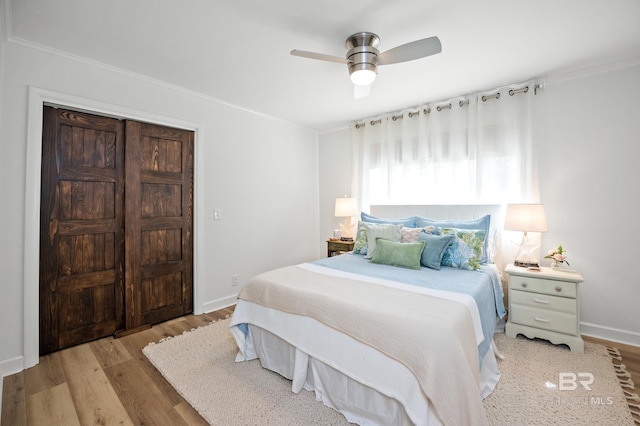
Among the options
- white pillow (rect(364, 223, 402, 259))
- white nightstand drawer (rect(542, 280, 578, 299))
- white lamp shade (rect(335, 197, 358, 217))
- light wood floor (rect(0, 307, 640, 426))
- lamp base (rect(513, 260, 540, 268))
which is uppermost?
white lamp shade (rect(335, 197, 358, 217))

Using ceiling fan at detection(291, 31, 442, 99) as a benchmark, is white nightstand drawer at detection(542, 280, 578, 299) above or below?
below

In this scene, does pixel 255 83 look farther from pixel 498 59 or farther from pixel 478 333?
pixel 478 333

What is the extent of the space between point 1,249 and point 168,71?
6.58 feet

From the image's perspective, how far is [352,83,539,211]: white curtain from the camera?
2965 millimetres

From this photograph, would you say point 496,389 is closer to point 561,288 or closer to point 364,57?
point 561,288

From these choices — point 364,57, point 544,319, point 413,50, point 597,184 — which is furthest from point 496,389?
point 364,57

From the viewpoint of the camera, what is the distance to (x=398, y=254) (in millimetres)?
2639

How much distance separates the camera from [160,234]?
9.89 ft

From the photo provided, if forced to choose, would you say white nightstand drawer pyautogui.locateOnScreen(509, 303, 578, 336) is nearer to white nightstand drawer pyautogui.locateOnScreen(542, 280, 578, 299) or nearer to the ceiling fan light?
white nightstand drawer pyautogui.locateOnScreen(542, 280, 578, 299)

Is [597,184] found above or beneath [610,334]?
above

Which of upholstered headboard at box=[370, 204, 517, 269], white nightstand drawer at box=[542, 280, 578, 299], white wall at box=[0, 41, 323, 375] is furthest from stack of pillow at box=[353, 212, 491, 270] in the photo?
white wall at box=[0, 41, 323, 375]

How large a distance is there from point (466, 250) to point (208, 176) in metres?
2.97

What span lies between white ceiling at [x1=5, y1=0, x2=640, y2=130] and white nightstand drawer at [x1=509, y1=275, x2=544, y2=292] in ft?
6.59

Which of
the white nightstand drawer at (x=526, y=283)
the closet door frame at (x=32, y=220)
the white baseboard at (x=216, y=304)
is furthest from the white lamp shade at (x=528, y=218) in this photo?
the closet door frame at (x=32, y=220)
